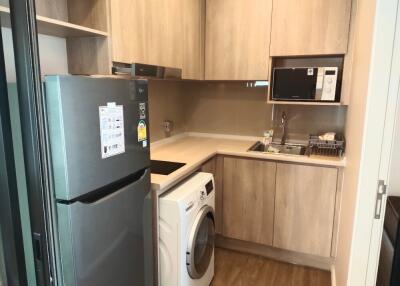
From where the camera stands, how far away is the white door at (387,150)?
39.8 inches

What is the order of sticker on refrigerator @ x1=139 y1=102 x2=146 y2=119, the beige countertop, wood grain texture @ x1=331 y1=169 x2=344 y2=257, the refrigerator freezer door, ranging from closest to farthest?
the refrigerator freezer door < sticker on refrigerator @ x1=139 y1=102 x2=146 y2=119 < the beige countertop < wood grain texture @ x1=331 y1=169 x2=344 y2=257

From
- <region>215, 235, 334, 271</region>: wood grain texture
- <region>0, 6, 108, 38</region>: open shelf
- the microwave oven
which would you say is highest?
<region>0, 6, 108, 38</region>: open shelf

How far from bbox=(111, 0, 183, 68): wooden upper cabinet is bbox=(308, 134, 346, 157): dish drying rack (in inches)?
50.6

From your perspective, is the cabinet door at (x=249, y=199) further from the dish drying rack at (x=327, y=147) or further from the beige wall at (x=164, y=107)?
the beige wall at (x=164, y=107)

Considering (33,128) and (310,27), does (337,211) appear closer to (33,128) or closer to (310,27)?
(310,27)

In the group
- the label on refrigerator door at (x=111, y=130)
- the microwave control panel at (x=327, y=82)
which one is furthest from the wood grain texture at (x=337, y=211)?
the label on refrigerator door at (x=111, y=130)

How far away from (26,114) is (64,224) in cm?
42

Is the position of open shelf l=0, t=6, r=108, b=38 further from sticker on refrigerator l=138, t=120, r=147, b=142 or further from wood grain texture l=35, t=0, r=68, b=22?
sticker on refrigerator l=138, t=120, r=147, b=142

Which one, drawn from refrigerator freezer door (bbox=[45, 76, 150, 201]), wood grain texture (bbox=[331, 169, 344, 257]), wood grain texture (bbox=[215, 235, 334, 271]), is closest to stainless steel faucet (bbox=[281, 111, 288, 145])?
wood grain texture (bbox=[331, 169, 344, 257])

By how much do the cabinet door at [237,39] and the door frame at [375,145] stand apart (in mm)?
1517

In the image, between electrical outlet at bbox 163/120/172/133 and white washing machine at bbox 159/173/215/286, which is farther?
electrical outlet at bbox 163/120/172/133

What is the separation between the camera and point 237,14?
100 inches

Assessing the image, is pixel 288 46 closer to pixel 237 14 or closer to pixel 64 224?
pixel 237 14

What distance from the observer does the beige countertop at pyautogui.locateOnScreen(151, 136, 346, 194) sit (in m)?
1.76
